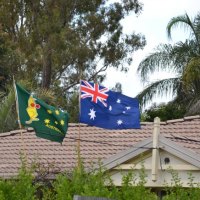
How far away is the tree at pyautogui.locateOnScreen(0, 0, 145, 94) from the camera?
3544 centimetres

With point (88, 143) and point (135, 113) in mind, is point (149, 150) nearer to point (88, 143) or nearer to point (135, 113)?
point (135, 113)

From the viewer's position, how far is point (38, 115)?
15.1m

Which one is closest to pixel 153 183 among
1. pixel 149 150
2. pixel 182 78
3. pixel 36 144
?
pixel 149 150

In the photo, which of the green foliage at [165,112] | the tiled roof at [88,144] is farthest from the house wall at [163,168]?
the green foliage at [165,112]

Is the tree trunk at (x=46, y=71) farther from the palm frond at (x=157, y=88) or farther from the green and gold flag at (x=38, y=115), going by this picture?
the green and gold flag at (x=38, y=115)

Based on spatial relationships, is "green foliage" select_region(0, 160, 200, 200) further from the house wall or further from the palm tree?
the palm tree

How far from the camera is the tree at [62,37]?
35438 millimetres

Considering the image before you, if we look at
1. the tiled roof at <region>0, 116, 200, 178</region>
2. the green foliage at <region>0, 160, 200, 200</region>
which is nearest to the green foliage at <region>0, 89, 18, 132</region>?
the tiled roof at <region>0, 116, 200, 178</region>

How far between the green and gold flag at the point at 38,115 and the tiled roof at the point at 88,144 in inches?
72.9

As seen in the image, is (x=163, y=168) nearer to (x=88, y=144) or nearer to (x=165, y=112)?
(x=88, y=144)

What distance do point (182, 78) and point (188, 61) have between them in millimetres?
1558

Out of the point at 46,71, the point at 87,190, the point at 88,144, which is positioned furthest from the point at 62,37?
the point at 87,190

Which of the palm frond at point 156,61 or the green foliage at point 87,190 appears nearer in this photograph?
the green foliage at point 87,190

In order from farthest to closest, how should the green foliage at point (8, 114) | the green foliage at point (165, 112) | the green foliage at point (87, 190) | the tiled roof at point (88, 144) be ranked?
1. the green foliage at point (165, 112)
2. the green foliage at point (8, 114)
3. the tiled roof at point (88, 144)
4. the green foliage at point (87, 190)
